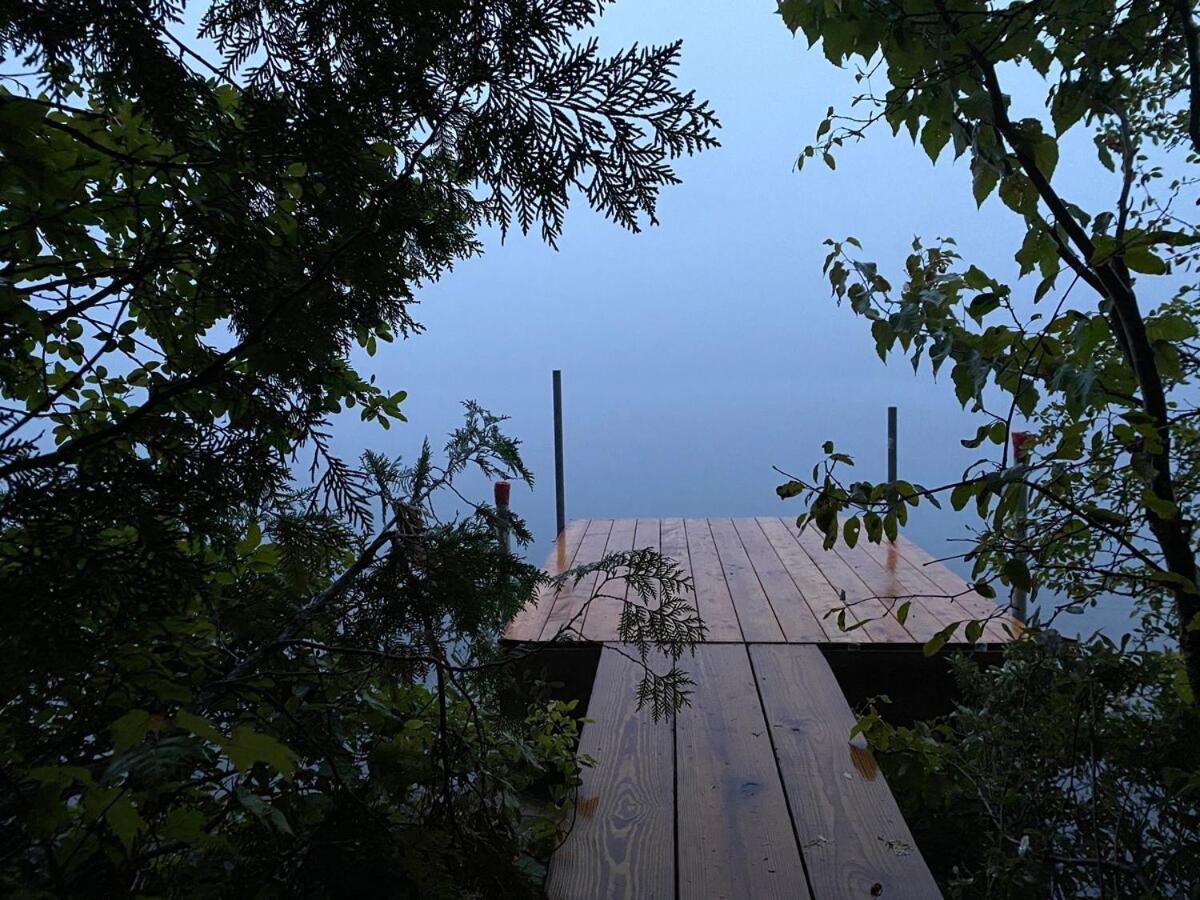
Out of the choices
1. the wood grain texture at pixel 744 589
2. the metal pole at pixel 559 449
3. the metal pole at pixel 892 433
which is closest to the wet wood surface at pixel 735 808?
the wood grain texture at pixel 744 589

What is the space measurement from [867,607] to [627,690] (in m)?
1.66

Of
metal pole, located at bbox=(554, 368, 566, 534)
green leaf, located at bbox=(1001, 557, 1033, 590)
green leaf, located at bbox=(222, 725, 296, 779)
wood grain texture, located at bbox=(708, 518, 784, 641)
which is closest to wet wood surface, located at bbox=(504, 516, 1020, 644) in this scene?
wood grain texture, located at bbox=(708, 518, 784, 641)

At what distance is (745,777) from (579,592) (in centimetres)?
215

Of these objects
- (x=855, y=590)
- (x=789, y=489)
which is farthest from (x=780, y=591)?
(x=789, y=489)

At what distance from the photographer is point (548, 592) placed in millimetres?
3846

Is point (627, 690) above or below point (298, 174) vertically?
below

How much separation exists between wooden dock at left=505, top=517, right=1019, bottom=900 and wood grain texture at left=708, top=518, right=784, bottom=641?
18 millimetres

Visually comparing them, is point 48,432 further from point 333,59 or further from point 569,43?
point 569,43

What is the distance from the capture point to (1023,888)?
1.48 metres

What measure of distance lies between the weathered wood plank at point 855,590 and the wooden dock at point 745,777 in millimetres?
24

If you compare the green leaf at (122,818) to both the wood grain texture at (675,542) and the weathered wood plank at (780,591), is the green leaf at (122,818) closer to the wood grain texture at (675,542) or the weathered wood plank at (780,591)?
the weathered wood plank at (780,591)

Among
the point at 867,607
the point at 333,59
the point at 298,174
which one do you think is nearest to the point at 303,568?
the point at 298,174

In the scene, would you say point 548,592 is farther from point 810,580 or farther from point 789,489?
point 789,489

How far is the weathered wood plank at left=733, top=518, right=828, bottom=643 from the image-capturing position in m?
3.01
